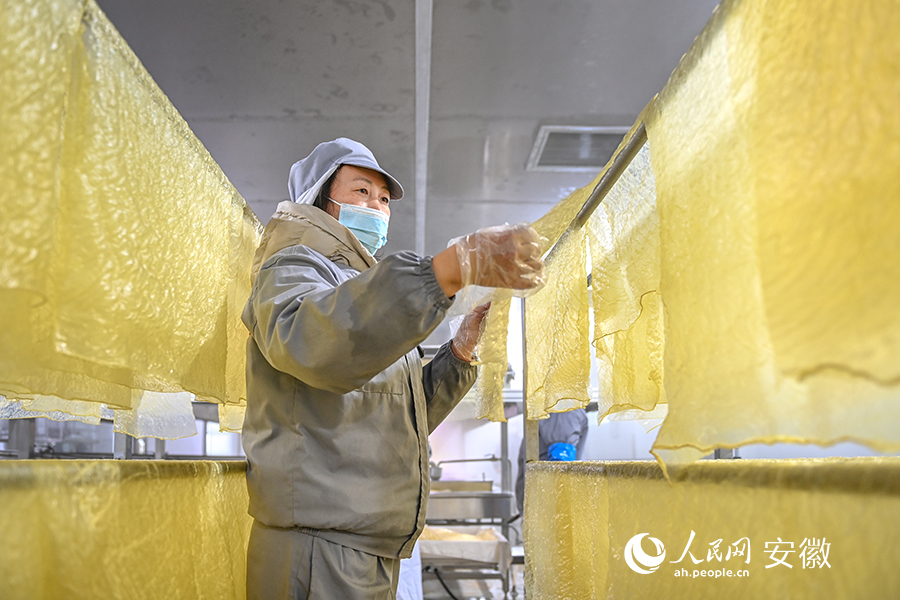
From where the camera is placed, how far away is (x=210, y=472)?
1154 mm

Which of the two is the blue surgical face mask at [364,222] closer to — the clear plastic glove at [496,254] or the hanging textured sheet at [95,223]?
the hanging textured sheet at [95,223]

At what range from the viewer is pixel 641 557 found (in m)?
0.90

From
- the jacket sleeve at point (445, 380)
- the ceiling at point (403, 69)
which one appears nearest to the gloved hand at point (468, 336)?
the jacket sleeve at point (445, 380)

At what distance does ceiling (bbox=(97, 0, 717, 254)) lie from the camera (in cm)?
216

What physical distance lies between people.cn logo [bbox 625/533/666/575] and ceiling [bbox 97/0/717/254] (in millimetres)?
1812

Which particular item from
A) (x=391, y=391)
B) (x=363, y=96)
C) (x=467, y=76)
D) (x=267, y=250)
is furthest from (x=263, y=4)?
(x=391, y=391)

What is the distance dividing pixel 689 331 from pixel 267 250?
874 millimetres

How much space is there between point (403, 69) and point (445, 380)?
4.76 feet

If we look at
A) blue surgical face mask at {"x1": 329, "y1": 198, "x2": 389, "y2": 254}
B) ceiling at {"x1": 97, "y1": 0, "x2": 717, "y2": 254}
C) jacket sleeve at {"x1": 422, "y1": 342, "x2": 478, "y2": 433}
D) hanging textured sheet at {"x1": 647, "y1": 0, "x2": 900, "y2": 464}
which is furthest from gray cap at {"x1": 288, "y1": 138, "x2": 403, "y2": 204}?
hanging textured sheet at {"x1": 647, "y1": 0, "x2": 900, "y2": 464}

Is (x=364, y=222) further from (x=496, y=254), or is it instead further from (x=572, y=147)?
(x=572, y=147)

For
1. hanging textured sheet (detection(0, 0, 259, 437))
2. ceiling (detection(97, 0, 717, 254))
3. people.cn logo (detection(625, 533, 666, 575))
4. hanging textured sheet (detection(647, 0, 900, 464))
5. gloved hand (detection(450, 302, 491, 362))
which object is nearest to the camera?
hanging textured sheet (detection(647, 0, 900, 464))

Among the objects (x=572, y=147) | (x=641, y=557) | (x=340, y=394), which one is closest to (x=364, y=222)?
(x=340, y=394)

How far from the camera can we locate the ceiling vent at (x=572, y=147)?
301 centimetres

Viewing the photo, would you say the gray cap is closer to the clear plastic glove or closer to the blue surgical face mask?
the blue surgical face mask
